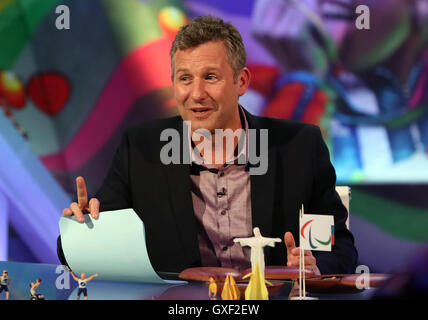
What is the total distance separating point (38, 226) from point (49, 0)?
181 cm

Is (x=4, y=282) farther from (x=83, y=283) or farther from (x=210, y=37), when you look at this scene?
(x=210, y=37)

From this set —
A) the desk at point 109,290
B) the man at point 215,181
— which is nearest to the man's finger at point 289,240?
the desk at point 109,290

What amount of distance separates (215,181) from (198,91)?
37 cm

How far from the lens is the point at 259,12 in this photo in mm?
4625

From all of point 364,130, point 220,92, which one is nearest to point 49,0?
point 364,130

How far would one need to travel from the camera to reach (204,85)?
7.70ft

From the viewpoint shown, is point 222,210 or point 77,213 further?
point 222,210

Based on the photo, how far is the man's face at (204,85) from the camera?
2301 mm

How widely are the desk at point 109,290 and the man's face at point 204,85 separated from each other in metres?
0.79

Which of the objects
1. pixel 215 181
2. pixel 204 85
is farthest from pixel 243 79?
pixel 215 181

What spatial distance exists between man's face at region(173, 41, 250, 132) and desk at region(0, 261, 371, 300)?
790 mm

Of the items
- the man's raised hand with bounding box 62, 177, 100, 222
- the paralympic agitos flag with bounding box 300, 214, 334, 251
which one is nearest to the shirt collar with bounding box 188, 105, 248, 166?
the man's raised hand with bounding box 62, 177, 100, 222

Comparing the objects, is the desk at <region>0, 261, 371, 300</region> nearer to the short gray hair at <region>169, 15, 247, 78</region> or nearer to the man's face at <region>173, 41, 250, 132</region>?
the man's face at <region>173, 41, 250, 132</region>

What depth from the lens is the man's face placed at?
90.6 inches
